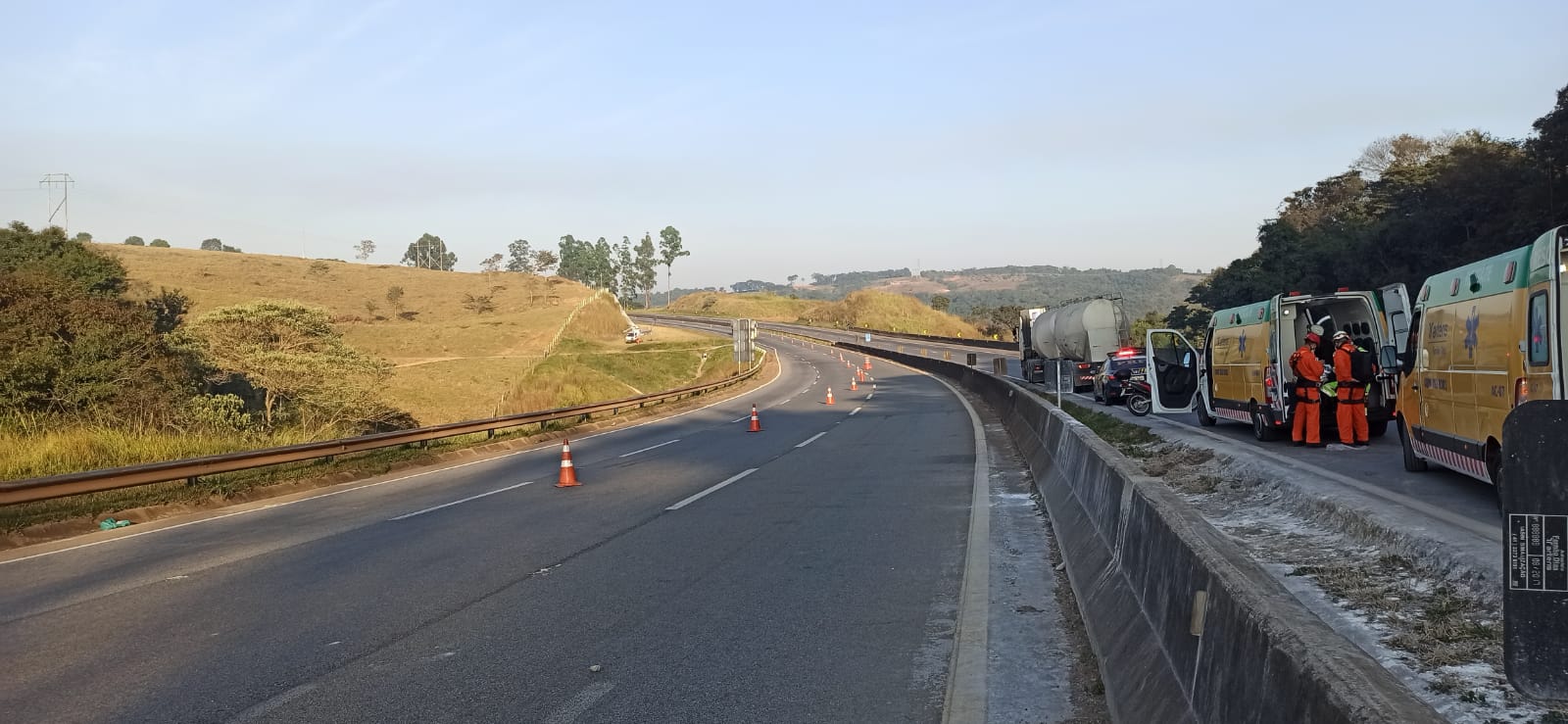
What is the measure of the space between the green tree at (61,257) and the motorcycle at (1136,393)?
111 feet

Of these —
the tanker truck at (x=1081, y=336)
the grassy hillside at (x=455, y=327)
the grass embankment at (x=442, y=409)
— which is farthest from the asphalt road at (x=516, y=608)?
the grassy hillside at (x=455, y=327)

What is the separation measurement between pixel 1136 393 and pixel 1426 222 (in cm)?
2471

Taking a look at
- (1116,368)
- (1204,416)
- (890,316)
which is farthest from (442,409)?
(890,316)

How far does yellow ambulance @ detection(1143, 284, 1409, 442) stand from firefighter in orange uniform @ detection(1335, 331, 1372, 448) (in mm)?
407

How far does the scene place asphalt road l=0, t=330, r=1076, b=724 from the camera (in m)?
5.46

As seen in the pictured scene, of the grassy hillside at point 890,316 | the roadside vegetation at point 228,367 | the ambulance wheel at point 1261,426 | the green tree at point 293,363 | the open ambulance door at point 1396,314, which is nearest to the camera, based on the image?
the open ambulance door at point 1396,314

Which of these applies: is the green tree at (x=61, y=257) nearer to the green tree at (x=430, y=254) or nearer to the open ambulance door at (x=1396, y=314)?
the open ambulance door at (x=1396, y=314)

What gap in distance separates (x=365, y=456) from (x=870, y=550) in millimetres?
13216

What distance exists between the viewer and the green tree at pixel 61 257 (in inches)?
1459

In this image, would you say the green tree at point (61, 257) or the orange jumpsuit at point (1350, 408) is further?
the green tree at point (61, 257)

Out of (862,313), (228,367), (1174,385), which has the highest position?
(862,313)

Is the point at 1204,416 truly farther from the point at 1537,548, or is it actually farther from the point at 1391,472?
the point at 1537,548

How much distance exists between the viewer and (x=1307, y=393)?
14898 mm

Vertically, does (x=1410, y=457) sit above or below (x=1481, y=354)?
below
